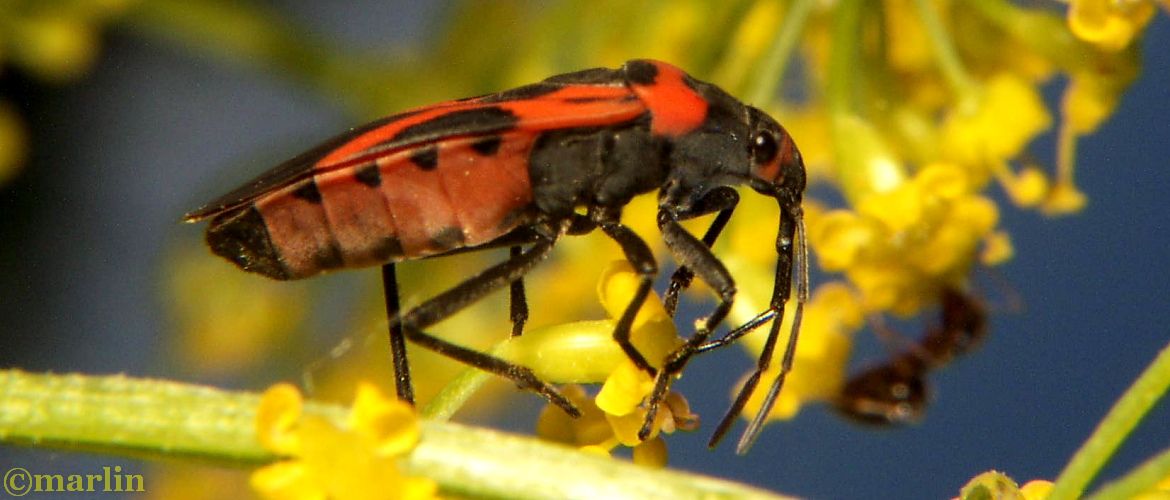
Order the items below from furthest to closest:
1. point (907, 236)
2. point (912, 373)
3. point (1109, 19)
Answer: point (912, 373) → point (907, 236) → point (1109, 19)

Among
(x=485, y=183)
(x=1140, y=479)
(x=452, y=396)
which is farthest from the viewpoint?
(x=485, y=183)

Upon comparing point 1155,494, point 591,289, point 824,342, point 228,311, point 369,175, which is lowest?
point 1155,494

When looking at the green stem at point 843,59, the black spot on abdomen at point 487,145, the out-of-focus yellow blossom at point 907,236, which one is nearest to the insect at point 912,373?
the out-of-focus yellow blossom at point 907,236

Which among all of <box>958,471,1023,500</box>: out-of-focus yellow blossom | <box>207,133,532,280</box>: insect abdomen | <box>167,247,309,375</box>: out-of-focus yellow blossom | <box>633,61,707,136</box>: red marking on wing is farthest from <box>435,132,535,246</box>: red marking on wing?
<box>167,247,309,375</box>: out-of-focus yellow blossom

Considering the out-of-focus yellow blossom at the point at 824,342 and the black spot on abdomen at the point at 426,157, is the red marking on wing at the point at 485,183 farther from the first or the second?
the out-of-focus yellow blossom at the point at 824,342

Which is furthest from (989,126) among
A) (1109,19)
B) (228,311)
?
(228,311)

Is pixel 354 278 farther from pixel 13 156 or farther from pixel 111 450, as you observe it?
pixel 111 450

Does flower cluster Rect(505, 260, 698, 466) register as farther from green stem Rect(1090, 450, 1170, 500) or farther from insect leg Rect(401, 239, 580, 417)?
green stem Rect(1090, 450, 1170, 500)

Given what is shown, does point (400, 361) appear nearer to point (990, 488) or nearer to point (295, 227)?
point (295, 227)
